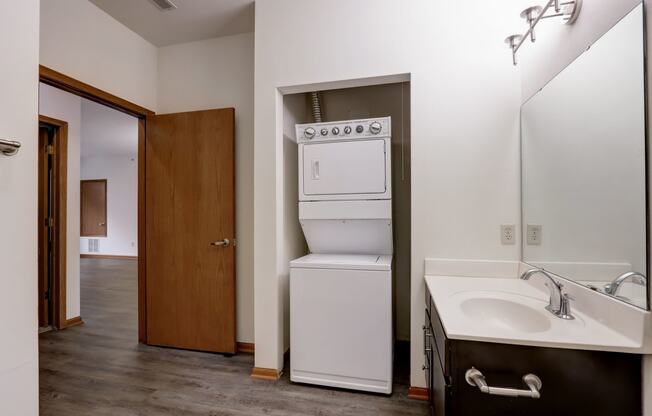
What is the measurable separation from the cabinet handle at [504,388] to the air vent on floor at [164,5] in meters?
2.87

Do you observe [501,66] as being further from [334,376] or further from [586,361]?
[334,376]

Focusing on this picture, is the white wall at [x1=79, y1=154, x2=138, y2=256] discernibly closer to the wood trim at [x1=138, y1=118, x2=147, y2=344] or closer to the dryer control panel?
the wood trim at [x1=138, y1=118, x2=147, y2=344]

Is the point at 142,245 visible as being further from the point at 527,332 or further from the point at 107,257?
the point at 107,257

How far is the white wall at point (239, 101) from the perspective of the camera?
282 cm

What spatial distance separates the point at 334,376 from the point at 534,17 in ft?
7.65

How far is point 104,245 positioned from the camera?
846 cm

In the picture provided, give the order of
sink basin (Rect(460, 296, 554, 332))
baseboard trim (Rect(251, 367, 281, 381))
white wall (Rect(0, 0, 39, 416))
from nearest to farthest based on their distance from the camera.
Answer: white wall (Rect(0, 0, 39, 416)), sink basin (Rect(460, 296, 554, 332)), baseboard trim (Rect(251, 367, 281, 381))

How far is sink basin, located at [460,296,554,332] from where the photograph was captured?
1396mm

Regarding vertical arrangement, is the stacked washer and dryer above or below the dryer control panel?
below

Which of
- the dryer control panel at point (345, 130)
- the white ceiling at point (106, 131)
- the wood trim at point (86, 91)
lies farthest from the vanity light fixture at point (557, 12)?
the white ceiling at point (106, 131)

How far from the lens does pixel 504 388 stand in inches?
39.9

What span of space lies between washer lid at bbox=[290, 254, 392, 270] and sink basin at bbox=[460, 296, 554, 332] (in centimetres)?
62

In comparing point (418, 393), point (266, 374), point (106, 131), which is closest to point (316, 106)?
point (266, 374)

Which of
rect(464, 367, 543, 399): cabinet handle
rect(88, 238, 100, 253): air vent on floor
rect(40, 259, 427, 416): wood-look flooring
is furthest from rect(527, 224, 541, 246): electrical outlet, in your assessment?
rect(88, 238, 100, 253): air vent on floor
